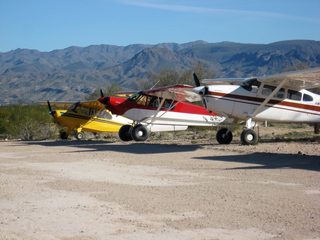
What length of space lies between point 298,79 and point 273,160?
5.09 m

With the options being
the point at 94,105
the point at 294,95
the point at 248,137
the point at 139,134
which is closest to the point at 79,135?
the point at 94,105

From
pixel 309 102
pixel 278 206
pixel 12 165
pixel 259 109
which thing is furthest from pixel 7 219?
pixel 309 102

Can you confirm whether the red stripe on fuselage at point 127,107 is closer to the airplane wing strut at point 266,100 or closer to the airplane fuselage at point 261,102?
the airplane fuselage at point 261,102

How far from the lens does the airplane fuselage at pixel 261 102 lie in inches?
773

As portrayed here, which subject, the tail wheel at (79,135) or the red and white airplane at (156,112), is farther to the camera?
the tail wheel at (79,135)

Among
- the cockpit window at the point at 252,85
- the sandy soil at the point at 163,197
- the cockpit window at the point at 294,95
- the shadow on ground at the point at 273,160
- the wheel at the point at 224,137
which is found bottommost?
the sandy soil at the point at 163,197

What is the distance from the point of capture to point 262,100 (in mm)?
19828

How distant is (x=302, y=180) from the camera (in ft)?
36.4

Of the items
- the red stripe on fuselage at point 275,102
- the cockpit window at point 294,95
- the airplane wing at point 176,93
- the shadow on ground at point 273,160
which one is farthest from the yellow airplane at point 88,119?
the shadow on ground at point 273,160

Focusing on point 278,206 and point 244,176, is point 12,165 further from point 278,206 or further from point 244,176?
point 278,206

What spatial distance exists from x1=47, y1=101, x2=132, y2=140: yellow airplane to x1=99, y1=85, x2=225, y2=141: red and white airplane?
9.00 ft

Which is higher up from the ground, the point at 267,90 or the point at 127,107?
the point at 267,90

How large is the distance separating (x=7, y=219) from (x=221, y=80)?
15588 mm

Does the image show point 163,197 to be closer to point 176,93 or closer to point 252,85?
point 252,85
